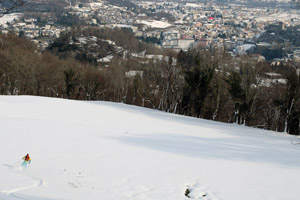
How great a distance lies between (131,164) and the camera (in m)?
11.8

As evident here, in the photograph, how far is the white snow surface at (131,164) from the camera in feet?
30.0

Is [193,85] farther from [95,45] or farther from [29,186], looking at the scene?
[95,45]

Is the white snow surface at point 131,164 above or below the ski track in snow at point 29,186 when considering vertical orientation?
below

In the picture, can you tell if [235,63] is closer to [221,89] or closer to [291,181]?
[221,89]

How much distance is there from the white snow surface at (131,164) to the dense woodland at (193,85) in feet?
42.0

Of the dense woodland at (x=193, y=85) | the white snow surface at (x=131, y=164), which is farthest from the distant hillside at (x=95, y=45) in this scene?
the white snow surface at (x=131, y=164)

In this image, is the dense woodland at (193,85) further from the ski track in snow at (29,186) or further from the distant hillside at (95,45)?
the distant hillside at (95,45)

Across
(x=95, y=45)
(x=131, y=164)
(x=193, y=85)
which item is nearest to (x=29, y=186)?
(x=131, y=164)

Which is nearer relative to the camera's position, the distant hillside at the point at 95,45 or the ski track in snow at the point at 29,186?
the ski track in snow at the point at 29,186

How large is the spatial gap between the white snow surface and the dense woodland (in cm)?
1281

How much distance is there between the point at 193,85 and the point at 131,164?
956 inches

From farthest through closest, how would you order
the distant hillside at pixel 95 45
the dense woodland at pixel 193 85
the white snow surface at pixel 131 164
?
1. the distant hillside at pixel 95 45
2. the dense woodland at pixel 193 85
3. the white snow surface at pixel 131 164

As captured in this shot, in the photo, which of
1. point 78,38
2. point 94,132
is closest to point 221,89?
point 94,132

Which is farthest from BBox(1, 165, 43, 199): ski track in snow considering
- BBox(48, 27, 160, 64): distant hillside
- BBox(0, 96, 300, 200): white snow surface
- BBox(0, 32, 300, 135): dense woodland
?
BBox(48, 27, 160, 64): distant hillside
